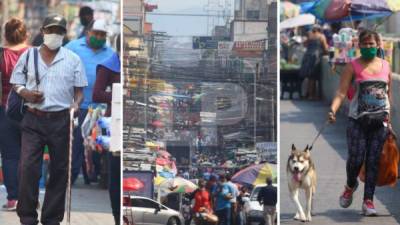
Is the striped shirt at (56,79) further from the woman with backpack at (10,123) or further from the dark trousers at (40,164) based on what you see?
the woman with backpack at (10,123)

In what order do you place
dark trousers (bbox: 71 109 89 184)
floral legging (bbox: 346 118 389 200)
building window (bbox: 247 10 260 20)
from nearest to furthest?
1. building window (bbox: 247 10 260 20)
2. floral legging (bbox: 346 118 389 200)
3. dark trousers (bbox: 71 109 89 184)

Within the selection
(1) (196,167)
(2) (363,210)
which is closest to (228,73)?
(1) (196,167)

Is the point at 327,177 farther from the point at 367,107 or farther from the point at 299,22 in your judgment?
the point at 299,22

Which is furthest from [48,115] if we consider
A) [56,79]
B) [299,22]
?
[299,22]

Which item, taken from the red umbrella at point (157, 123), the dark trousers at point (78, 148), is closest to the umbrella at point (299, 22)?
the dark trousers at point (78, 148)

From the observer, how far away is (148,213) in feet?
27.4

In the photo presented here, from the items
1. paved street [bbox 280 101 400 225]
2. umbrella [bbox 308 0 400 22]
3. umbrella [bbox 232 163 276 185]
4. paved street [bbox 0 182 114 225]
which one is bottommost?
paved street [bbox 0 182 114 225]

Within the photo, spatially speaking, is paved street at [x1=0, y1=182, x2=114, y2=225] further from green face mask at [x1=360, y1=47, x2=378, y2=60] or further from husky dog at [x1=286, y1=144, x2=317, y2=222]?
→ green face mask at [x1=360, y1=47, x2=378, y2=60]

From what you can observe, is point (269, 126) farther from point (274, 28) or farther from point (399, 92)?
point (399, 92)

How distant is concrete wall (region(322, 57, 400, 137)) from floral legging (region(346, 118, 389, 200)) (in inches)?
175

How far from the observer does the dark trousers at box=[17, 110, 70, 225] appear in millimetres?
9383

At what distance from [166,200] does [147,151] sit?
369mm

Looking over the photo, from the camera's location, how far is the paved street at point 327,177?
10.7 metres

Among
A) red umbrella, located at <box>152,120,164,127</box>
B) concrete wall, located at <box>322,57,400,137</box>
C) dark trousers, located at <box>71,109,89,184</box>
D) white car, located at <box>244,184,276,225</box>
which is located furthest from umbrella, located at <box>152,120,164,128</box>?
concrete wall, located at <box>322,57,400,137</box>
